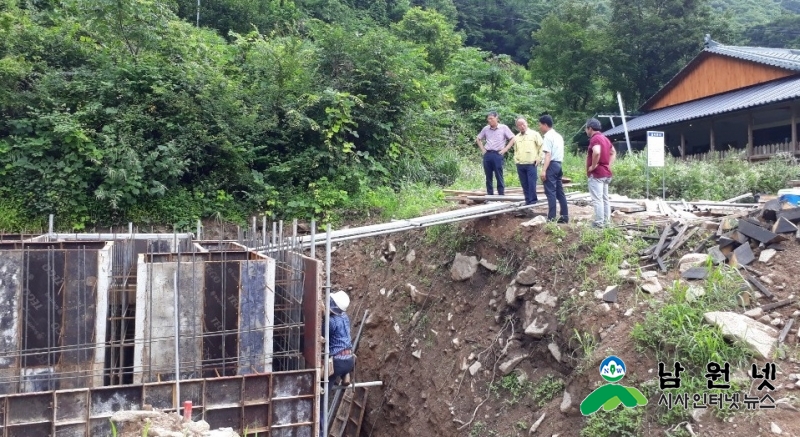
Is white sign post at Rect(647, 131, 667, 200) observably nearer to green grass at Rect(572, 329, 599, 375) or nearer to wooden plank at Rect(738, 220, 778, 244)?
wooden plank at Rect(738, 220, 778, 244)

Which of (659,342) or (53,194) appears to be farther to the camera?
(53,194)

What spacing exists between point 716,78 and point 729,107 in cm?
374

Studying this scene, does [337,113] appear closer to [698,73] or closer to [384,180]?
[384,180]

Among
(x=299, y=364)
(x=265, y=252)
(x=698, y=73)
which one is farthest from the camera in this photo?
(x=698, y=73)

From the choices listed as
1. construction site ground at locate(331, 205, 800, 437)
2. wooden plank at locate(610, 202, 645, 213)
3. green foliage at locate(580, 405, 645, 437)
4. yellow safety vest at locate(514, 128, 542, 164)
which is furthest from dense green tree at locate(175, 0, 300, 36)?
green foliage at locate(580, 405, 645, 437)

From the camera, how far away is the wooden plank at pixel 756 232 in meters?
6.08

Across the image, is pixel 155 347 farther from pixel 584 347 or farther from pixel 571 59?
pixel 571 59

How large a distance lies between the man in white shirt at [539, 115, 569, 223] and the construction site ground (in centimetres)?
27

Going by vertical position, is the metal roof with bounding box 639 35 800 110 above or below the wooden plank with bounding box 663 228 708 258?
above

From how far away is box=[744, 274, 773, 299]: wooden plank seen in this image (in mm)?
5465

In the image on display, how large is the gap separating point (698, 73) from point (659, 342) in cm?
1822

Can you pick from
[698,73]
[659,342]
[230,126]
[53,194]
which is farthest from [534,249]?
[698,73]

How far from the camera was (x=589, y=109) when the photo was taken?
2550 centimetres

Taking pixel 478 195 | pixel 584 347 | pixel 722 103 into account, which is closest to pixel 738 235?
pixel 584 347
